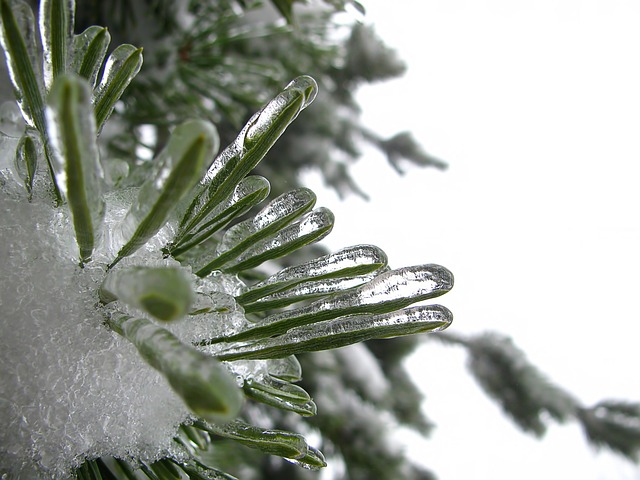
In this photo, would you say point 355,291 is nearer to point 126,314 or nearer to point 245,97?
point 126,314

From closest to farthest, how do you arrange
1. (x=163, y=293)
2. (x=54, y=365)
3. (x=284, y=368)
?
1. (x=163, y=293)
2. (x=54, y=365)
3. (x=284, y=368)

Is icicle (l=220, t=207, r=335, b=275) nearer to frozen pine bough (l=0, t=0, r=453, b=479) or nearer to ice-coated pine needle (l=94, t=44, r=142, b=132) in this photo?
frozen pine bough (l=0, t=0, r=453, b=479)

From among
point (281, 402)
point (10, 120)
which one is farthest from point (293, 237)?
point (10, 120)

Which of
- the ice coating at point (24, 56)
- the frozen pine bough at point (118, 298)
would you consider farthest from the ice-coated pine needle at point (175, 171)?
the ice coating at point (24, 56)

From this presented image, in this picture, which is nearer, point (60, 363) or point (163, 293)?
point (163, 293)

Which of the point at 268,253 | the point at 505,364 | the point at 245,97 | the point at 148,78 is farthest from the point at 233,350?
the point at 505,364

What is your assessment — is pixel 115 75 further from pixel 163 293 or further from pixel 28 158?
pixel 163 293

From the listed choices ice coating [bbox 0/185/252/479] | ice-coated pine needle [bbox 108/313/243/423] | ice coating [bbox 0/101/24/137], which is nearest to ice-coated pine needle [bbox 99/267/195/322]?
ice-coated pine needle [bbox 108/313/243/423]

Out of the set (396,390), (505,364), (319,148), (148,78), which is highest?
(148,78)
